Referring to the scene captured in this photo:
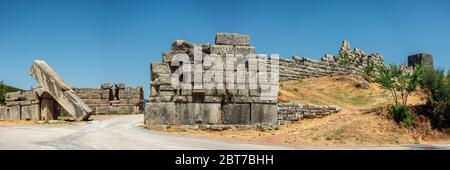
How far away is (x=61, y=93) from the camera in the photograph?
19.8 m

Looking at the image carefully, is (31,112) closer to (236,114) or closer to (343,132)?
(236,114)

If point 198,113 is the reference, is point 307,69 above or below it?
above

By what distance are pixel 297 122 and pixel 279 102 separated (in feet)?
3.49

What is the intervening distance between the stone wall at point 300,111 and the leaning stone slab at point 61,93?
314 inches

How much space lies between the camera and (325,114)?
1919 centimetres

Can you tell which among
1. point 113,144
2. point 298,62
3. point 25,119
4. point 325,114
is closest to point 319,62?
point 298,62

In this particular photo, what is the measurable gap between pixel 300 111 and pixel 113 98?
15.1 m

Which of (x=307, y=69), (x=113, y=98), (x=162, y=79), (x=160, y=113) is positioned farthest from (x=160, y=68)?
(x=307, y=69)

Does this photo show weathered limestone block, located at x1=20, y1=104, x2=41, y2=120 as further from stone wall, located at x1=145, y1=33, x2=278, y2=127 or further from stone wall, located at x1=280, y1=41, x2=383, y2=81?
stone wall, located at x1=280, y1=41, x2=383, y2=81

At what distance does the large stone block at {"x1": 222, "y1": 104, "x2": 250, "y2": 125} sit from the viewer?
17.6m

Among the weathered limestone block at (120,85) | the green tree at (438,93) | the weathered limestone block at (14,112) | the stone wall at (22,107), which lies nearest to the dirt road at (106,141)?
the stone wall at (22,107)

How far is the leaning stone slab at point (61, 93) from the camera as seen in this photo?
19844mm

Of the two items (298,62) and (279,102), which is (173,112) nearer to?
(279,102)

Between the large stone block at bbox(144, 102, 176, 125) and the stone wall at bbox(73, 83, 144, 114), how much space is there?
40.2ft
